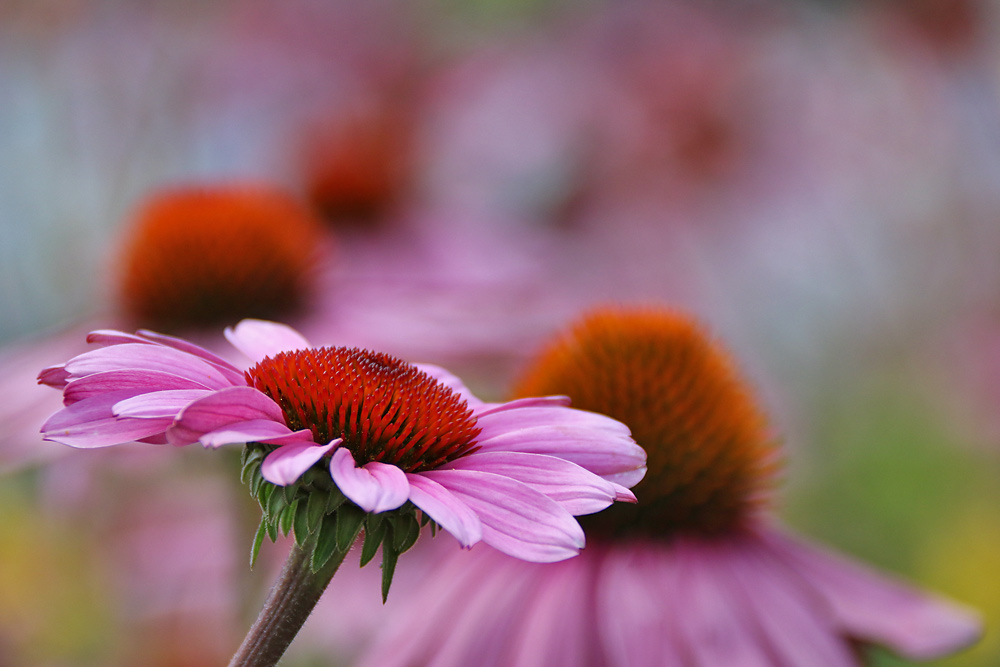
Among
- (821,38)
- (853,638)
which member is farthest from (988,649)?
(821,38)

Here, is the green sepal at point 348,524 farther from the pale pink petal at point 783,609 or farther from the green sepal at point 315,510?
the pale pink petal at point 783,609

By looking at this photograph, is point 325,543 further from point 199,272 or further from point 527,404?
point 199,272

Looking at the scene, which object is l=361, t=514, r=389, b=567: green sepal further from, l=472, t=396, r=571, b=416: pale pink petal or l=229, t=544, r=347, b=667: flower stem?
l=472, t=396, r=571, b=416: pale pink petal

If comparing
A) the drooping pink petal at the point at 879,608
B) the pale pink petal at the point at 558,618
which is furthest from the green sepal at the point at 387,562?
the drooping pink petal at the point at 879,608

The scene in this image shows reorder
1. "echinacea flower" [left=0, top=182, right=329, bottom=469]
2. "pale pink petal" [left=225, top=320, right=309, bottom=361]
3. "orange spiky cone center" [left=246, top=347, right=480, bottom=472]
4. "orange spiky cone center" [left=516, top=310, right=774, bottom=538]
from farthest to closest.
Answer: "echinacea flower" [left=0, top=182, right=329, bottom=469], "orange spiky cone center" [left=516, top=310, right=774, bottom=538], "pale pink petal" [left=225, top=320, right=309, bottom=361], "orange spiky cone center" [left=246, top=347, right=480, bottom=472]

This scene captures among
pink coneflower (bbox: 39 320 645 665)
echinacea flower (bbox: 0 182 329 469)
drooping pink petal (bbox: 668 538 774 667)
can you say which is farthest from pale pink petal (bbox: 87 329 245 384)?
echinacea flower (bbox: 0 182 329 469)

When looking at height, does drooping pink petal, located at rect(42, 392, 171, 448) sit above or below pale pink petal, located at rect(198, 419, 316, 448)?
below
